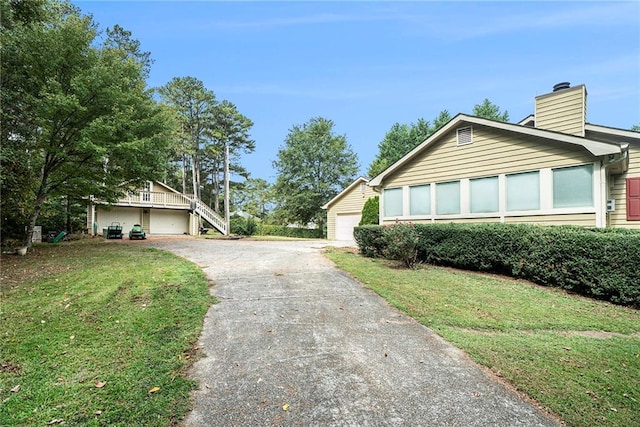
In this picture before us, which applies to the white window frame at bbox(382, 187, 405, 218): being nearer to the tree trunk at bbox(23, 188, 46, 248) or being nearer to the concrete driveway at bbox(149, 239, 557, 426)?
the concrete driveway at bbox(149, 239, 557, 426)

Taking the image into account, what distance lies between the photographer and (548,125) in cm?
1055

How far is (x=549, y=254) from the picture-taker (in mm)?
7223

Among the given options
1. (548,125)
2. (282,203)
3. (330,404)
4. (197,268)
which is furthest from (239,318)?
(282,203)

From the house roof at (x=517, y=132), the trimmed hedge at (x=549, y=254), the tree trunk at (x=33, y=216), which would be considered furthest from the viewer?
the tree trunk at (x=33, y=216)

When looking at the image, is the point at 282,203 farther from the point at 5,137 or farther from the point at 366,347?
the point at 366,347

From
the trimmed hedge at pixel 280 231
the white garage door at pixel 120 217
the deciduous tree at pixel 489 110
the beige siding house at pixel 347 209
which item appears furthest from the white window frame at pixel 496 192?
the deciduous tree at pixel 489 110

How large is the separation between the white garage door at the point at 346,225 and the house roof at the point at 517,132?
10290 millimetres

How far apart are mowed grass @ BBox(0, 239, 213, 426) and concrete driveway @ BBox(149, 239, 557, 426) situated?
1.03 feet

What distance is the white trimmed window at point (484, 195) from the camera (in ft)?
32.5

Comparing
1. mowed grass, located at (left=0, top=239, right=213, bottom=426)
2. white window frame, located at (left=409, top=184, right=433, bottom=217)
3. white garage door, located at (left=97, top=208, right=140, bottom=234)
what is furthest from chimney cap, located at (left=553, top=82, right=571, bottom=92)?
white garage door, located at (left=97, top=208, right=140, bottom=234)

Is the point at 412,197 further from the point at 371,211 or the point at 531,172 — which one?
the point at 371,211

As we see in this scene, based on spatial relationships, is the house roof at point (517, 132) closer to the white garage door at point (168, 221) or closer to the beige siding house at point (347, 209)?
the beige siding house at point (347, 209)

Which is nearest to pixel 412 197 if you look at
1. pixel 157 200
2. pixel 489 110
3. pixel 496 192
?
pixel 496 192

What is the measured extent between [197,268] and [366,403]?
22.1 ft
